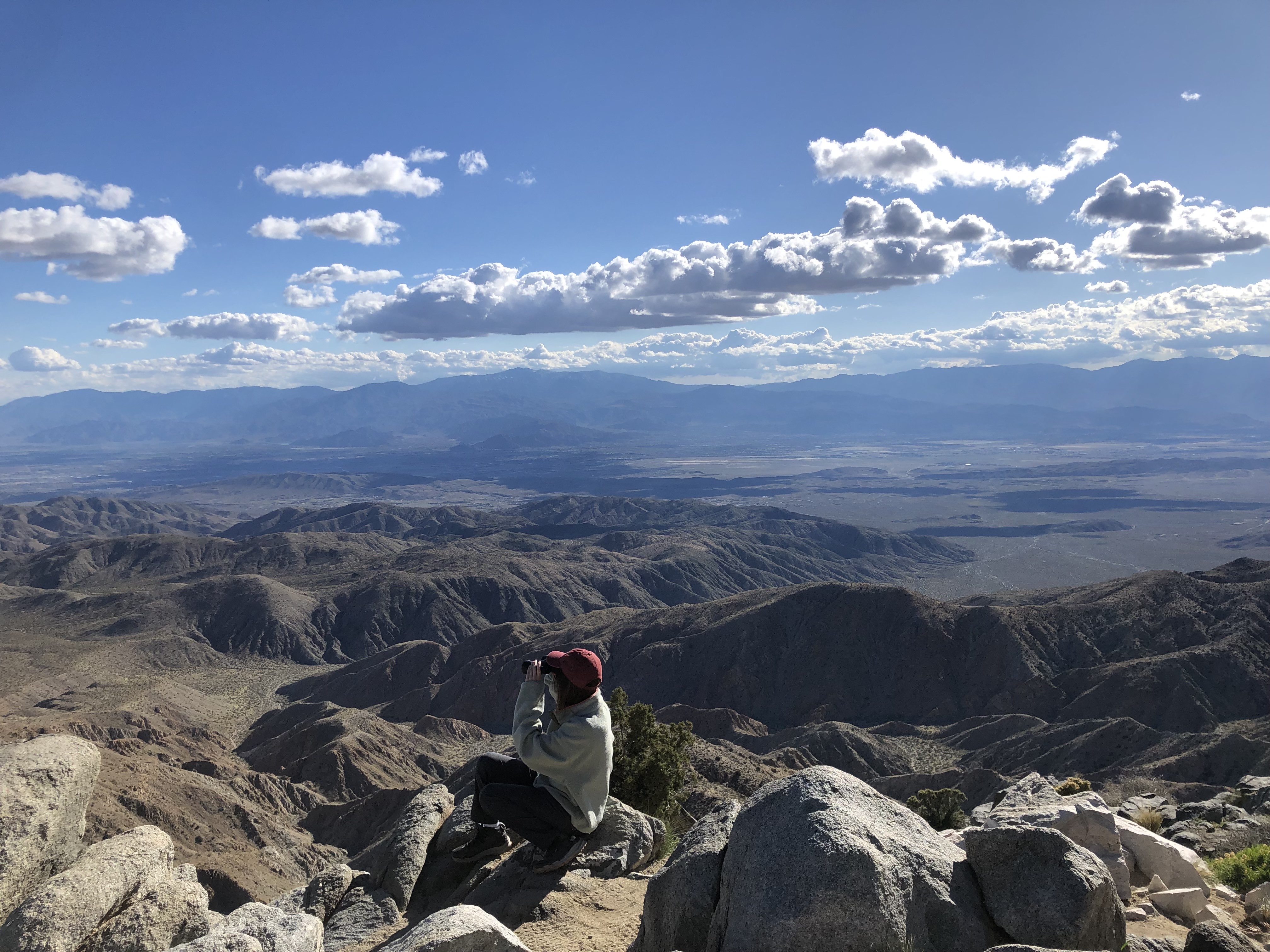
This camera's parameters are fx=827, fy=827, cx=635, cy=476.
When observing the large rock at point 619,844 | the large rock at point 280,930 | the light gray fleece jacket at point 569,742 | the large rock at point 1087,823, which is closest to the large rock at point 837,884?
the light gray fleece jacket at point 569,742

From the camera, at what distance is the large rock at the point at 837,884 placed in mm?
6414

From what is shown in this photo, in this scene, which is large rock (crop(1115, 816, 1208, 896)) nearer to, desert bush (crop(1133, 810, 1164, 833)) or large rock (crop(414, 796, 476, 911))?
desert bush (crop(1133, 810, 1164, 833))

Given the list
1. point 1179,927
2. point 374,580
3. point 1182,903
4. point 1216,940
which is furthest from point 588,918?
point 374,580

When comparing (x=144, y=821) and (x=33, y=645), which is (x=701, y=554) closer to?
(x=33, y=645)

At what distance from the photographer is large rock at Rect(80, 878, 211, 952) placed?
25.3 feet

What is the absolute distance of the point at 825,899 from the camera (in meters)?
6.49

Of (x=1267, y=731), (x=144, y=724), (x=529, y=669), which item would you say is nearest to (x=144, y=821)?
(x=144, y=724)

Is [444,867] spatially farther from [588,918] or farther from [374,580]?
[374,580]

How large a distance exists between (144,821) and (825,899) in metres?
42.7

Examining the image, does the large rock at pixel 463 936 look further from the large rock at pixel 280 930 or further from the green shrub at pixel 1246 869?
the green shrub at pixel 1246 869

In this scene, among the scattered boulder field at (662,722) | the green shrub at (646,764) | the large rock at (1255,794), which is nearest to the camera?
the scattered boulder field at (662,722)

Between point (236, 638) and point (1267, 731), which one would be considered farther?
point (236, 638)

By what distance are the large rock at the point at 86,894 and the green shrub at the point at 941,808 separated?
19.9m

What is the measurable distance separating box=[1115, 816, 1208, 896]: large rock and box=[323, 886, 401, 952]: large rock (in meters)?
9.17
